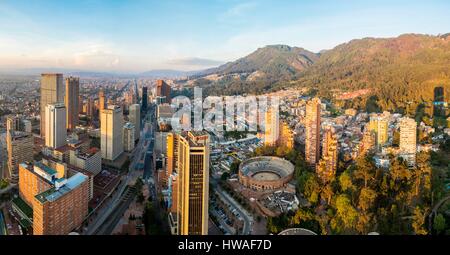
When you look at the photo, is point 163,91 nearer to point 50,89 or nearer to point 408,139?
point 50,89

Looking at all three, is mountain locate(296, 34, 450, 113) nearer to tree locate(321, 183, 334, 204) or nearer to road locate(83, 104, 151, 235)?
tree locate(321, 183, 334, 204)

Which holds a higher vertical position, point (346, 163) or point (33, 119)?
point (33, 119)

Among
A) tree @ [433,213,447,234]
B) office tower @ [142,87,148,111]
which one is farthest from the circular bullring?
office tower @ [142,87,148,111]

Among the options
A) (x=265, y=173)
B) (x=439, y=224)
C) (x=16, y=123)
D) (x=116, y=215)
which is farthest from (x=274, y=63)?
(x=439, y=224)

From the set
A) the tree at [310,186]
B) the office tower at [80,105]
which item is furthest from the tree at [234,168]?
the office tower at [80,105]

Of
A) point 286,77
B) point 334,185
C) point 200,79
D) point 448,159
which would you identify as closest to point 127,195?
point 334,185

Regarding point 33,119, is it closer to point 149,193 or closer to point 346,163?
point 149,193

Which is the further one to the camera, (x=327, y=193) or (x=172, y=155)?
(x=172, y=155)
